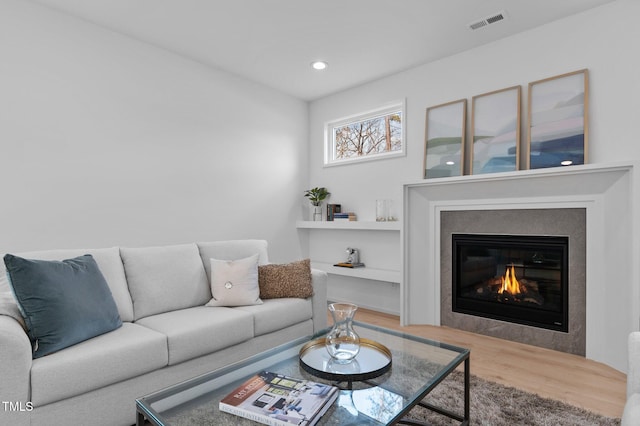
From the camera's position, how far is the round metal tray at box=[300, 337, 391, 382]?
1501 millimetres

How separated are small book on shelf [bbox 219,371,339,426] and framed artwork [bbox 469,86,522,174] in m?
2.57

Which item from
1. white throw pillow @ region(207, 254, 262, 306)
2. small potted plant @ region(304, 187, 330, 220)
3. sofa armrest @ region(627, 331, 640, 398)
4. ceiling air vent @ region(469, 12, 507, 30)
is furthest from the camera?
small potted plant @ region(304, 187, 330, 220)

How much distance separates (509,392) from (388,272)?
1753 millimetres

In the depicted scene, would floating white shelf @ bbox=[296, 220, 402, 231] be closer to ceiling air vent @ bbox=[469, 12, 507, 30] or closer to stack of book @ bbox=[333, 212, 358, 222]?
stack of book @ bbox=[333, 212, 358, 222]

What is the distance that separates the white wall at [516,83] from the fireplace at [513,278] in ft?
2.64

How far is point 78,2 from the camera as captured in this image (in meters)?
2.71

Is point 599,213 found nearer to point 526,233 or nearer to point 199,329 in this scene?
point 526,233

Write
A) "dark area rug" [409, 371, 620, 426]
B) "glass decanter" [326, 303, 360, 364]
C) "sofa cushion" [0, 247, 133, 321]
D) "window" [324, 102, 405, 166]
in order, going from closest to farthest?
"glass decanter" [326, 303, 360, 364] < "dark area rug" [409, 371, 620, 426] < "sofa cushion" [0, 247, 133, 321] < "window" [324, 102, 405, 166]

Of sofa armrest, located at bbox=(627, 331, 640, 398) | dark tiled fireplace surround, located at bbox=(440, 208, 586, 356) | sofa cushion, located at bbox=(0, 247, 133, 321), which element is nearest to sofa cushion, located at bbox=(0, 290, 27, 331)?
sofa cushion, located at bbox=(0, 247, 133, 321)

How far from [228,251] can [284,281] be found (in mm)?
559

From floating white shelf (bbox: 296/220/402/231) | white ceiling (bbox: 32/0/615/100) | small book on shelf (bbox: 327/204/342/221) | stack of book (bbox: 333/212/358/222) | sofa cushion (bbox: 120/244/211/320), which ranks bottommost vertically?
sofa cushion (bbox: 120/244/211/320)

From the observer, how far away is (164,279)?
2527mm

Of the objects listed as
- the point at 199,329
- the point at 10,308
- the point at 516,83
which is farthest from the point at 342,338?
the point at 516,83

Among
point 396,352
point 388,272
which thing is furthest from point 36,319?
point 388,272
